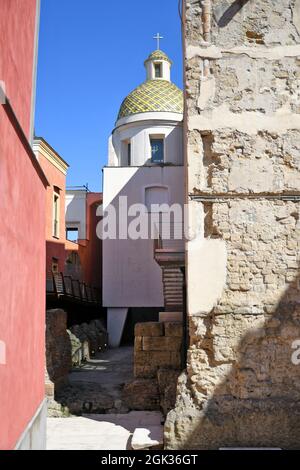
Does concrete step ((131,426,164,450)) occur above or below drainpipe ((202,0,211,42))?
below

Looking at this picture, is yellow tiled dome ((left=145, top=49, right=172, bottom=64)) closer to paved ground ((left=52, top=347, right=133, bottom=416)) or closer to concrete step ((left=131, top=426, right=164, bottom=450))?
paved ground ((left=52, top=347, right=133, bottom=416))

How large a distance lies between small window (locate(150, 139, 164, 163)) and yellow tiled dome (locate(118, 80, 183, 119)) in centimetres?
122

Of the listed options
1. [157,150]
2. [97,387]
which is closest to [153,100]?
[157,150]

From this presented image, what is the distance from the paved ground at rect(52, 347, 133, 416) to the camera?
7.48m

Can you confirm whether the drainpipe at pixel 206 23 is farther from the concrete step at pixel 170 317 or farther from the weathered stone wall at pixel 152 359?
the concrete step at pixel 170 317

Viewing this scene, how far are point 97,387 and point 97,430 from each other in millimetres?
2795

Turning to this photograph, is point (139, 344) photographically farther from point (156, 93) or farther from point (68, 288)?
point (156, 93)

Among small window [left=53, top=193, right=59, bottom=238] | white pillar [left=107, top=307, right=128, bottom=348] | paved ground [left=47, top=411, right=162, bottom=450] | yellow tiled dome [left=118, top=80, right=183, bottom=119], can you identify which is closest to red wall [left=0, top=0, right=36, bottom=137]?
paved ground [left=47, top=411, right=162, bottom=450]

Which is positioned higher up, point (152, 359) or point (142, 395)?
point (152, 359)

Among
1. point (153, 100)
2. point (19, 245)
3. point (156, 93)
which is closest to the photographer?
point (19, 245)

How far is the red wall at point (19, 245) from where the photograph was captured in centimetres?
384

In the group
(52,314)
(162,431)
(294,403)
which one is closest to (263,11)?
(294,403)

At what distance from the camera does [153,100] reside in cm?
2058

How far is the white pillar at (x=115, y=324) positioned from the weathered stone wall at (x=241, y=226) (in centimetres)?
1205
